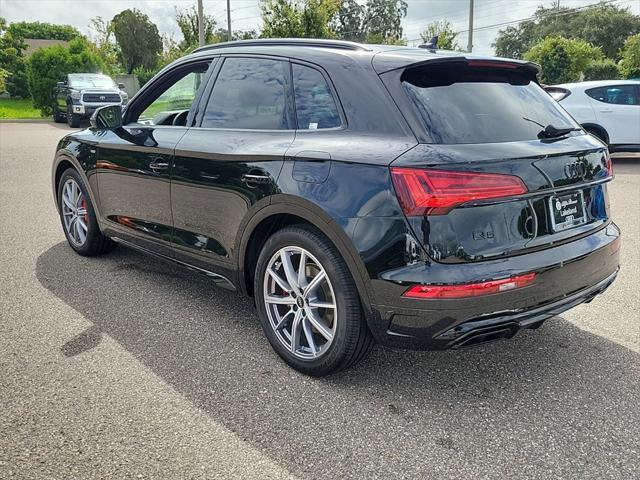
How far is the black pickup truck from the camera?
64.1 feet

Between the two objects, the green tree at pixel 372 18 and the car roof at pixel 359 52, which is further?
the green tree at pixel 372 18

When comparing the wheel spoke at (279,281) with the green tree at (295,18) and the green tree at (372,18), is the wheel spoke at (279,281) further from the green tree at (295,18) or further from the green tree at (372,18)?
the green tree at (372,18)

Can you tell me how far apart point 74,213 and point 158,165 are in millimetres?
1700

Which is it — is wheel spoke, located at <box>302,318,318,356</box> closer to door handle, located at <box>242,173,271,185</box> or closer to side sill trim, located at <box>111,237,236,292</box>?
side sill trim, located at <box>111,237,236,292</box>

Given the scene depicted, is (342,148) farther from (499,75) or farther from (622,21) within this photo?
(622,21)

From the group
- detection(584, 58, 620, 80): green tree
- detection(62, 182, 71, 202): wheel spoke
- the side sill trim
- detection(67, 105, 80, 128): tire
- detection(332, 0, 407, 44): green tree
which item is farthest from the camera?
detection(332, 0, 407, 44): green tree

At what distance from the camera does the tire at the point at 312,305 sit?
274 centimetres

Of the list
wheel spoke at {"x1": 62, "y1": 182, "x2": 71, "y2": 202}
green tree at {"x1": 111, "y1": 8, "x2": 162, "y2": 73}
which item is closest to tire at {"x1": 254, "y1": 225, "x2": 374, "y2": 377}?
wheel spoke at {"x1": 62, "y1": 182, "x2": 71, "y2": 202}

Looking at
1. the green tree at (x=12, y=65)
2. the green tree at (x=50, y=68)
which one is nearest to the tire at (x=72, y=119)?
the green tree at (x=50, y=68)

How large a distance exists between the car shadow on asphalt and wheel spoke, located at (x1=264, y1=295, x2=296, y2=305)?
343 millimetres

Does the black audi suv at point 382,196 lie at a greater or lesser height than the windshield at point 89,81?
lesser

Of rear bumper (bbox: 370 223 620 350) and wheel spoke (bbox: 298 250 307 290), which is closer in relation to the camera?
rear bumper (bbox: 370 223 620 350)

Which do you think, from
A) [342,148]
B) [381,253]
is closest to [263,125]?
[342,148]

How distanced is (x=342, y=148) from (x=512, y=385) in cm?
149
